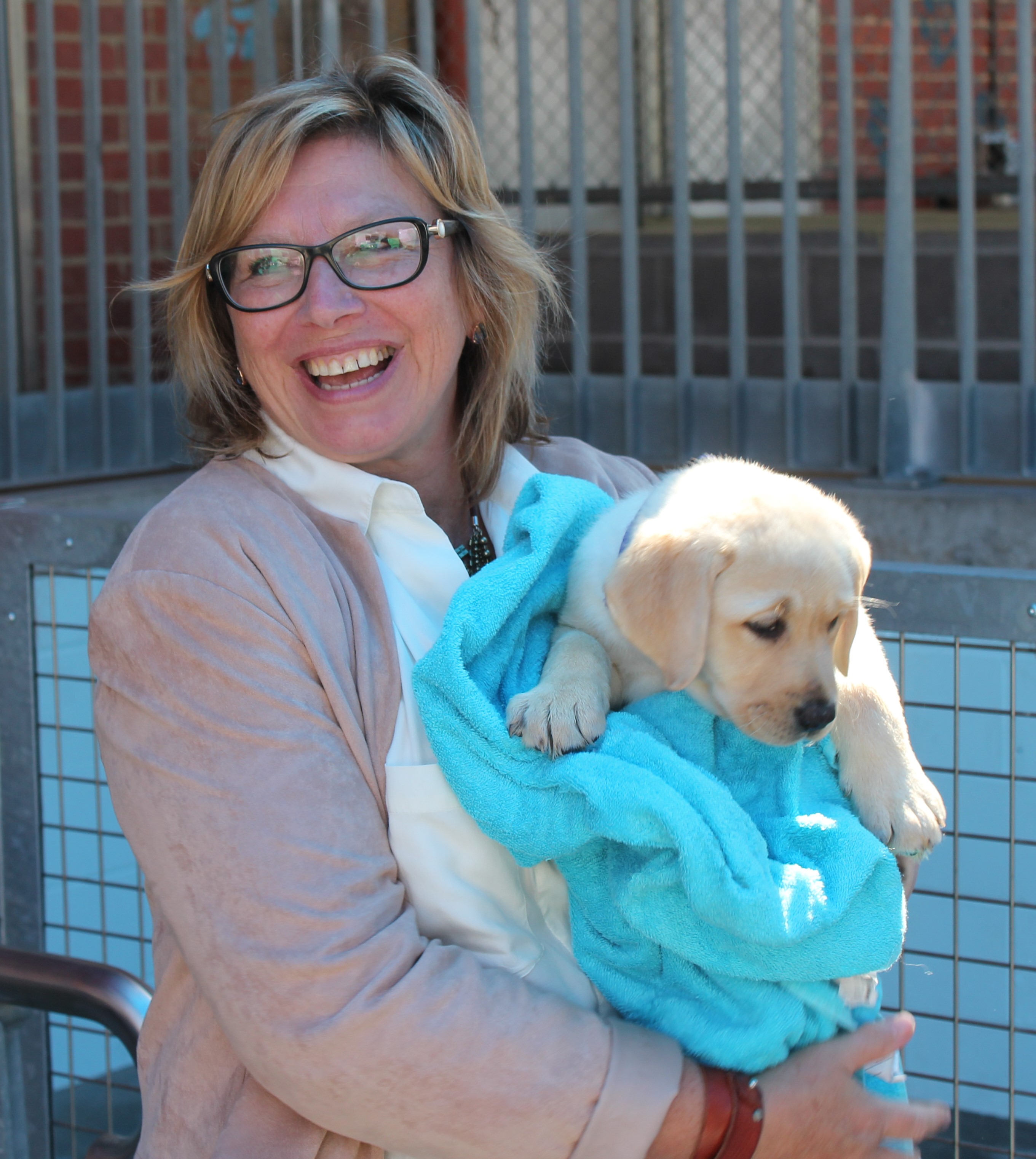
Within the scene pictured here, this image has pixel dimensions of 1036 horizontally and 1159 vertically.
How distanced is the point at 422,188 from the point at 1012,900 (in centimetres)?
145

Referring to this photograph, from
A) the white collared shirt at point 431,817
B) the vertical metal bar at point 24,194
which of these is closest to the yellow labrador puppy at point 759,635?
the white collared shirt at point 431,817

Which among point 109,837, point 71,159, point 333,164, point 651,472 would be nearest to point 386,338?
point 333,164

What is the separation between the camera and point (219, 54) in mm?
4211

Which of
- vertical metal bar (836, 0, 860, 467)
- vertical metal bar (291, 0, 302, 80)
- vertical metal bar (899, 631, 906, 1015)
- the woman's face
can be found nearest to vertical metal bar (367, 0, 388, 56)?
vertical metal bar (291, 0, 302, 80)

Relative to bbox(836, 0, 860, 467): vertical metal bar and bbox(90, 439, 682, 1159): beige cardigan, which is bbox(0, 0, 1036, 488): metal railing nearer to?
bbox(836, 0, 860, 467): vertical metal bar

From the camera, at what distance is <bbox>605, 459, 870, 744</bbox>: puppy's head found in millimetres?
1681

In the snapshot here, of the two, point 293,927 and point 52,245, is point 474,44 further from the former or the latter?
point 293,927

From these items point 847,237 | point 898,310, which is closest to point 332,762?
point 898,310

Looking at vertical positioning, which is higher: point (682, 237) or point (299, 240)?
point (682, 237)

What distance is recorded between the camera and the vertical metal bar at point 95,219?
4.16m

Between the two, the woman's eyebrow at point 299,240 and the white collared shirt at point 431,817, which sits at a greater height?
the woman's eyebrow at point 299,240

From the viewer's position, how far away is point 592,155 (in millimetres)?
6891

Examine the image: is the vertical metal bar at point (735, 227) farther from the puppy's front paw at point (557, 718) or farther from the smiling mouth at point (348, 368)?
the puppy's front paw at point (557, 718)

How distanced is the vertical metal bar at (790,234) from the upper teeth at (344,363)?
2.27m
